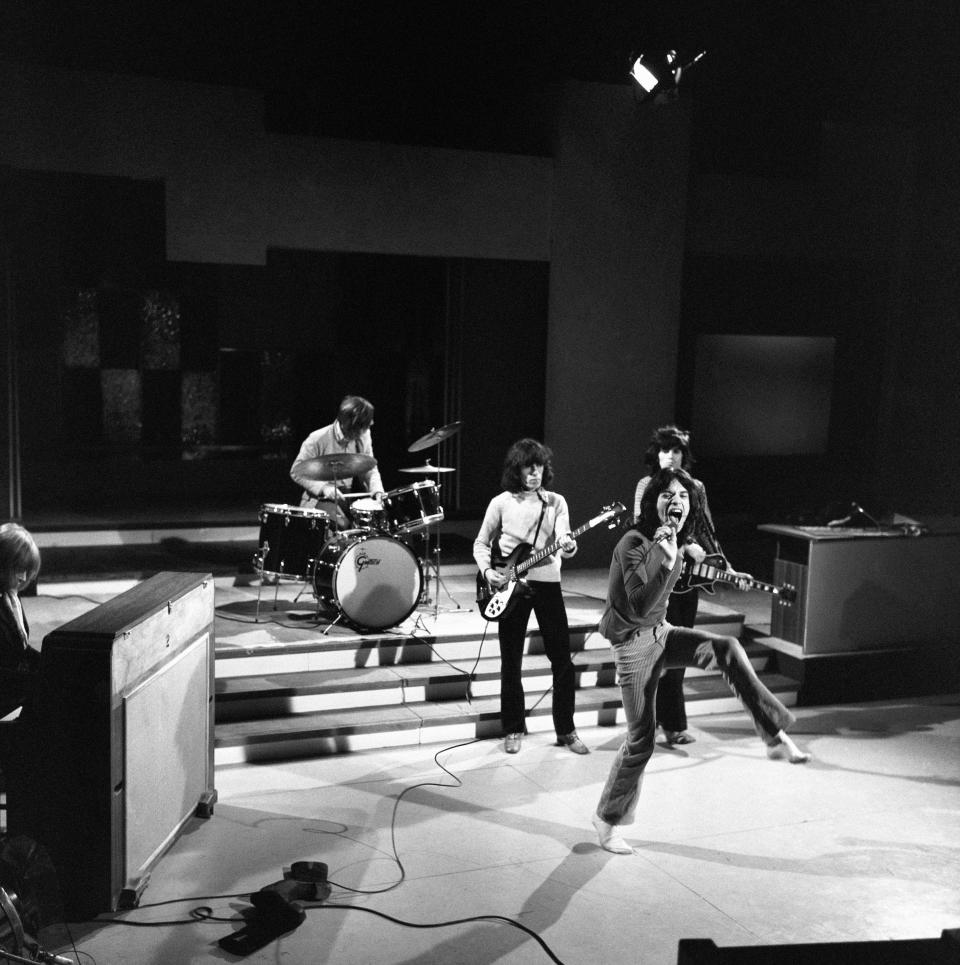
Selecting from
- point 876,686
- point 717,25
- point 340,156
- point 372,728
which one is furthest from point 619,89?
point 372,728

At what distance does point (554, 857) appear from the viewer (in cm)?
512

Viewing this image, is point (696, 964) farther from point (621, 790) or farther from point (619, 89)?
point (619, 89)

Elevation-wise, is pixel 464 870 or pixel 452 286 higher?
pixel 452 286

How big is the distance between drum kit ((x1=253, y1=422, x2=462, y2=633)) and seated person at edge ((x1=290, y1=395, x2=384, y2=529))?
0.07 metres

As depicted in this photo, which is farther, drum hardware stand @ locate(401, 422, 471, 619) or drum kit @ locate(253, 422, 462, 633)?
drum hardware stand @ locate(401, 422, 471, 619)

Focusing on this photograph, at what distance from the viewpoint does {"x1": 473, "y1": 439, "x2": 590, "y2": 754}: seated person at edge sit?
21.0 ft

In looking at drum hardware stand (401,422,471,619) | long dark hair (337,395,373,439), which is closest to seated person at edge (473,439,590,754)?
drum hardware stand (401,422,471,619)

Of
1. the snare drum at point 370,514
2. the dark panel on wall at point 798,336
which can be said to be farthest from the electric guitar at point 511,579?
the dark panel on wall at point 798,336

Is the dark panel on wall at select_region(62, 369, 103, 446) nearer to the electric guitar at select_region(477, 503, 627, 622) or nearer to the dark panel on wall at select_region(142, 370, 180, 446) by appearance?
the dark panel on wall at select_region(142, 370, 180, 446)

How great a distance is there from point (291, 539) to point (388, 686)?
1426 mm

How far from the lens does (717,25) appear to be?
10.1 meters

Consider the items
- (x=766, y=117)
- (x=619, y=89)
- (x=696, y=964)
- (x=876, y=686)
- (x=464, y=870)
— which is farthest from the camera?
(x=766, y=117)

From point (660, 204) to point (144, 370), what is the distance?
690cm

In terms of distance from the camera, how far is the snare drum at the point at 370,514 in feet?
25.0
